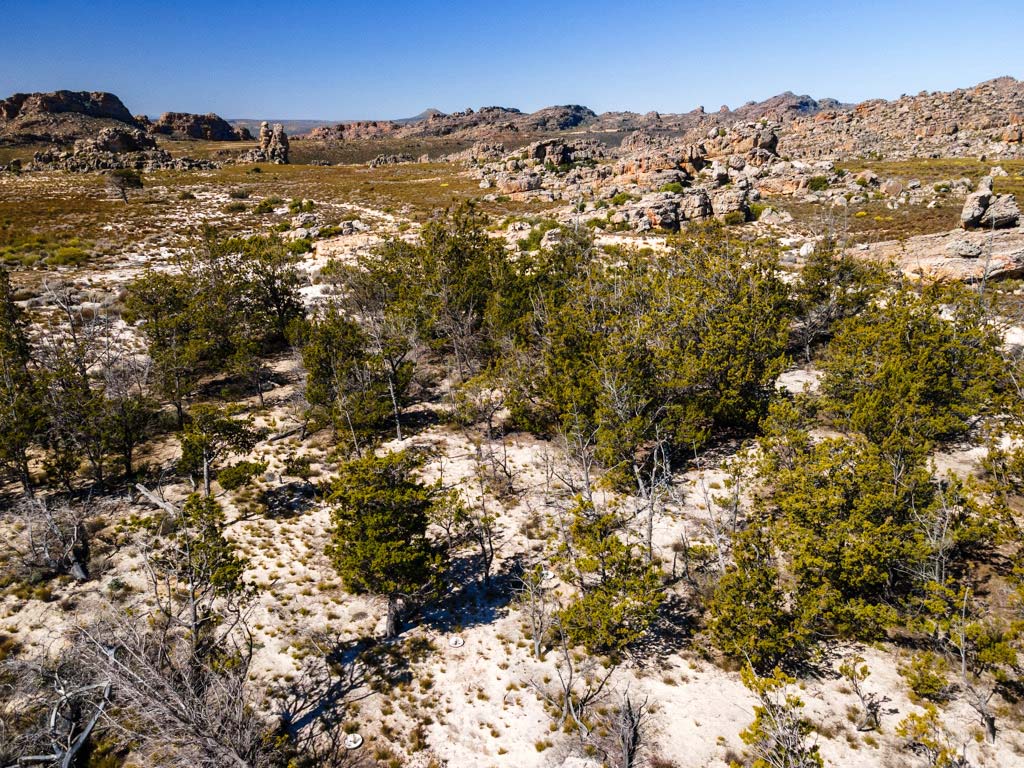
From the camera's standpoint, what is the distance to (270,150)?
16712 centimetres

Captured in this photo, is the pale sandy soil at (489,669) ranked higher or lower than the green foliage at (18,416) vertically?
lower

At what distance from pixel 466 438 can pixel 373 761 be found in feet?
65.7

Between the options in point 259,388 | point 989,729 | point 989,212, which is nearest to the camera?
point 989,729

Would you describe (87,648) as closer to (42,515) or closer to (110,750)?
(110,750)

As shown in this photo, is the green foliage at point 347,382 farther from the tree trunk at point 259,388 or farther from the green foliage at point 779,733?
the green foliage at point 779,733

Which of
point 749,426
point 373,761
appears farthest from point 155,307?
point 749,426

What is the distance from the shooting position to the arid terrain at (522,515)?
625 inches

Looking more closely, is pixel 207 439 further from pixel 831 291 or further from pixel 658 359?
pixel 831 291

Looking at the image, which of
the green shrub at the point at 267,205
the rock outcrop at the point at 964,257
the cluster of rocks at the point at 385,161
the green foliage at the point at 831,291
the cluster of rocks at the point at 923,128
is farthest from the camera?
the cluster of rocks at the point at 385,161

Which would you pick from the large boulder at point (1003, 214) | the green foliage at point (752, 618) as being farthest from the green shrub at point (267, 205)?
the large boulder at point (1003, 214)

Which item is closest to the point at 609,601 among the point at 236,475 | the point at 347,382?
the point at 236,475

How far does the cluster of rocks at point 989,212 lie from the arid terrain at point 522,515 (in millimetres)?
517

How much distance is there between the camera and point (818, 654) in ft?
60.8

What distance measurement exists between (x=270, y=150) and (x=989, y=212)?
185 meters
